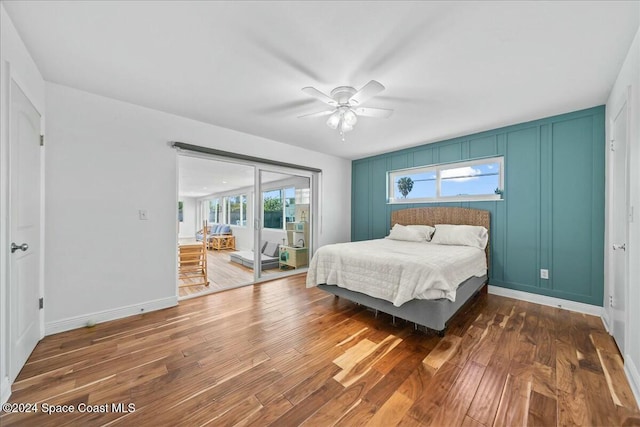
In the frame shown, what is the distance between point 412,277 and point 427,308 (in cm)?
29

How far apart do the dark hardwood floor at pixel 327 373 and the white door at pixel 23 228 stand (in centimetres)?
21

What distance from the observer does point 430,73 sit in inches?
84.7

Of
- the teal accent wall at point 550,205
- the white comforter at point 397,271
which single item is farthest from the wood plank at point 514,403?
the teal accent wall at point 550,205

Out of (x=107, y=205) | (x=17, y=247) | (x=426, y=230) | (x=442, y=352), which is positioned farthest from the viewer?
(x=426, y=230)

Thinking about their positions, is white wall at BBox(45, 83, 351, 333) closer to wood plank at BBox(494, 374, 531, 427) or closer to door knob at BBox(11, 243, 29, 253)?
door knob at BBox(11, 243, 29, 253)

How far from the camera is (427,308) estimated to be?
7.22 feet

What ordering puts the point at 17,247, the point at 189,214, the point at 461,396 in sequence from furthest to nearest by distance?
the point at 189,214
the point at 17,247
the point at 461,396

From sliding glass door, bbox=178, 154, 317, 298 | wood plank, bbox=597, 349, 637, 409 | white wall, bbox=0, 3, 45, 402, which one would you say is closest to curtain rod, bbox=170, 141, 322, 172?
sliding glass door, bbox=178, 154, 317, 298

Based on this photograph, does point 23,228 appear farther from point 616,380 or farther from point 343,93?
point 616,380

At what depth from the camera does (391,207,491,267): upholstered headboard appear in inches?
144

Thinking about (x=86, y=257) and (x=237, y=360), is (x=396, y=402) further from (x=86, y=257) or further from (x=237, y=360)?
(x=86, y=257)

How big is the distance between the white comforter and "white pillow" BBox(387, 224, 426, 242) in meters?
0.66

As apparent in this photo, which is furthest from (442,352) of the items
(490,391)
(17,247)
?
(17,247)

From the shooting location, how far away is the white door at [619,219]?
197 centimetres
